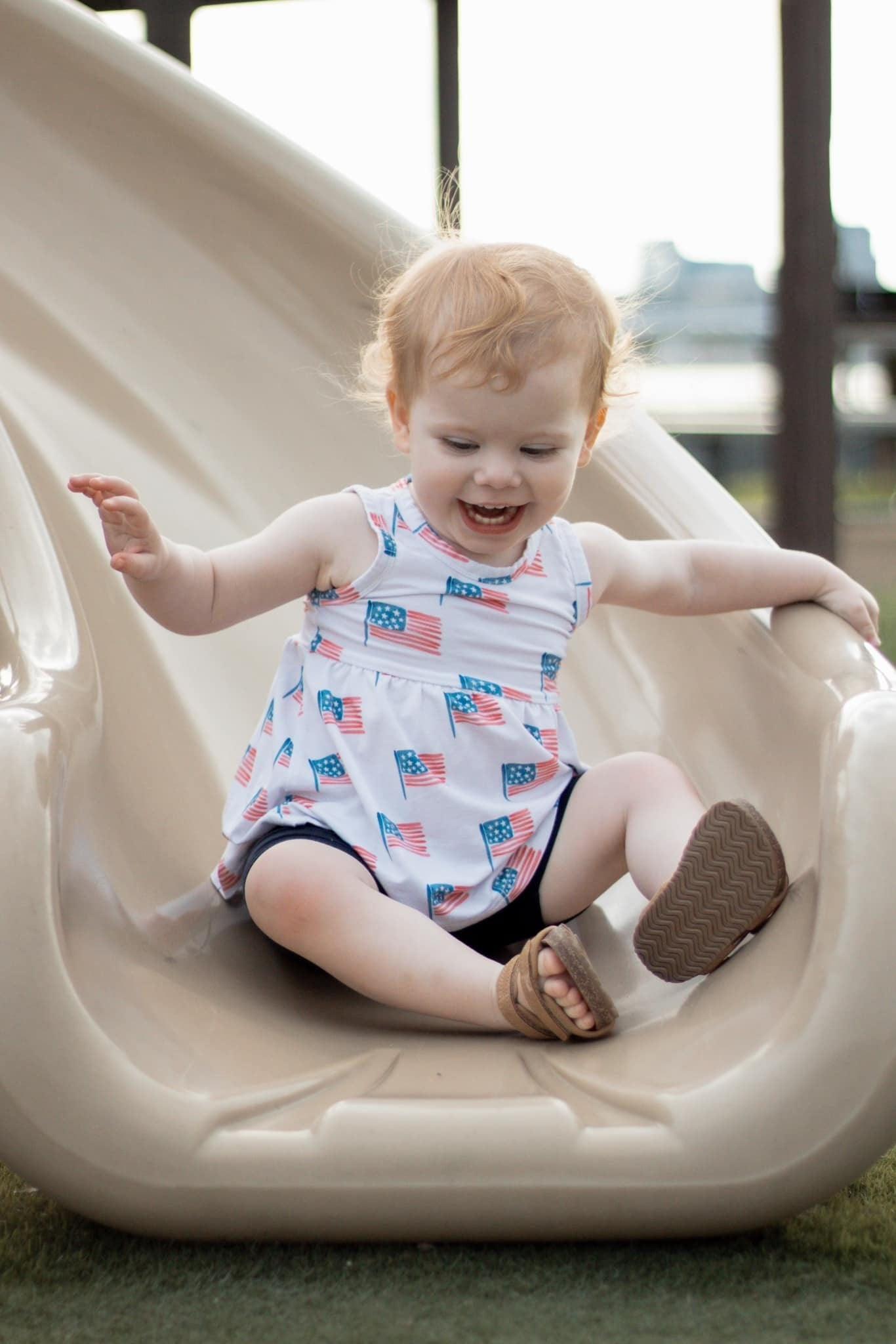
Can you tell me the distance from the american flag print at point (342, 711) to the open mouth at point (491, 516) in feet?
0.53

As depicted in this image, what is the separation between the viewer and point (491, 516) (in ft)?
3.99

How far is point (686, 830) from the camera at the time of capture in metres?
1.13

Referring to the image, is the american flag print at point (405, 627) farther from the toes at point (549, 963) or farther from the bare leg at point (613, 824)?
the toes at point (549, 963)

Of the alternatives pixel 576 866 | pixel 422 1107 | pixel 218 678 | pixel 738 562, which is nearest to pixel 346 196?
pixel 218 678

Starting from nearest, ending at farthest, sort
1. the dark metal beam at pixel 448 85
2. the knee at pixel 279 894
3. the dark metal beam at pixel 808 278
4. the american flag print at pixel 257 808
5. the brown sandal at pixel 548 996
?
the brown sandal at pixel 548 996 < the knee at pixel 279 894 < the american flag print at pixel 257 808 < the dark metal beam at pixel 808 278 < the dark metal beam at pixel 448 85

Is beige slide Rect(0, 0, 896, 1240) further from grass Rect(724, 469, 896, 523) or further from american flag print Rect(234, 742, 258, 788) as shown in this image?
grass Rect(724, 469, 896, 523)

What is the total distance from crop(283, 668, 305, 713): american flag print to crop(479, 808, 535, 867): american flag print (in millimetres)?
178

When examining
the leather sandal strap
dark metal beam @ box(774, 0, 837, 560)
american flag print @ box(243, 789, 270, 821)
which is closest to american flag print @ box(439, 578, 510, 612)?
american flag print @ box(243, 789, 270, 821)

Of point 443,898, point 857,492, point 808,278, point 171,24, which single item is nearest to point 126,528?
point 443,898

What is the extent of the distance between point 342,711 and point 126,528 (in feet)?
0.79

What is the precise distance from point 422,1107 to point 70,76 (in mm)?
1519

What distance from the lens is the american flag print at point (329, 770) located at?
1.18 meters

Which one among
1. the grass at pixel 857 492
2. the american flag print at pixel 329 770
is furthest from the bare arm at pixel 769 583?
the grass at pixel 857 492

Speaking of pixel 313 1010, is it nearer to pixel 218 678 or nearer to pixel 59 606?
pixel 59 606
